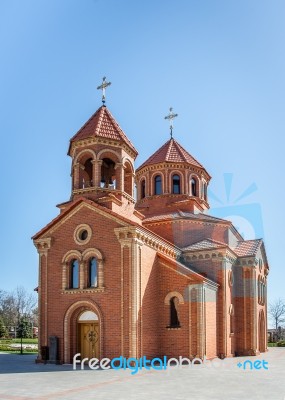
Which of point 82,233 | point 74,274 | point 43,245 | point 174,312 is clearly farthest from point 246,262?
point 43,245

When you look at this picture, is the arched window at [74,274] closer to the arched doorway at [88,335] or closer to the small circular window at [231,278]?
the arched doorway at [88,335]

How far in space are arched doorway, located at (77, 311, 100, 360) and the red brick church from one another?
4cm

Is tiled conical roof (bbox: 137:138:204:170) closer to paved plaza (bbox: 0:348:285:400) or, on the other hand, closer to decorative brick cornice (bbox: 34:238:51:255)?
decorative brick cornice (bbox: 34:238:51:255)

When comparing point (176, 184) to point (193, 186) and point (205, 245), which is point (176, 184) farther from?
point (205, 245)

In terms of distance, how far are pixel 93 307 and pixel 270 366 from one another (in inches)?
325

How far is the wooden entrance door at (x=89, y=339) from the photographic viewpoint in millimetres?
21344

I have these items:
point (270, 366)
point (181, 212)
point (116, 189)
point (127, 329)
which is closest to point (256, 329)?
point (270, 366)

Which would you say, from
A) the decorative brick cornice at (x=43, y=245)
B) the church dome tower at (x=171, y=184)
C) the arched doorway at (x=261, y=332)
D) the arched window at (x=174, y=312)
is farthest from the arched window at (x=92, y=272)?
the arched doorway at (x=261, y=332)

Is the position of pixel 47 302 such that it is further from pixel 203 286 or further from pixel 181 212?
pixel 181 212

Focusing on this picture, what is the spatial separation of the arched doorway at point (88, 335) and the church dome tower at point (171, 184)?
1061cm

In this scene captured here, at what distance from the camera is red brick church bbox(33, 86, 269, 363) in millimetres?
20750

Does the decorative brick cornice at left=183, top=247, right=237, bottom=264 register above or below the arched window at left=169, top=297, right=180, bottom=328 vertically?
above

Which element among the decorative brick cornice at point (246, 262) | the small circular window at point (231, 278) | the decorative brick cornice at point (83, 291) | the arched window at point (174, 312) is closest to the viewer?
the decorative brick cornice at point (83, 291)

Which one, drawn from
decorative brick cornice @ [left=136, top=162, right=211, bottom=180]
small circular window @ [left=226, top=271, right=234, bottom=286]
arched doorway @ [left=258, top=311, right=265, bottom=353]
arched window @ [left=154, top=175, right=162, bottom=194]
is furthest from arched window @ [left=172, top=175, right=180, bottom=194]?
arched doorway @ [left=258, top=311, right=265, bottom=353]
